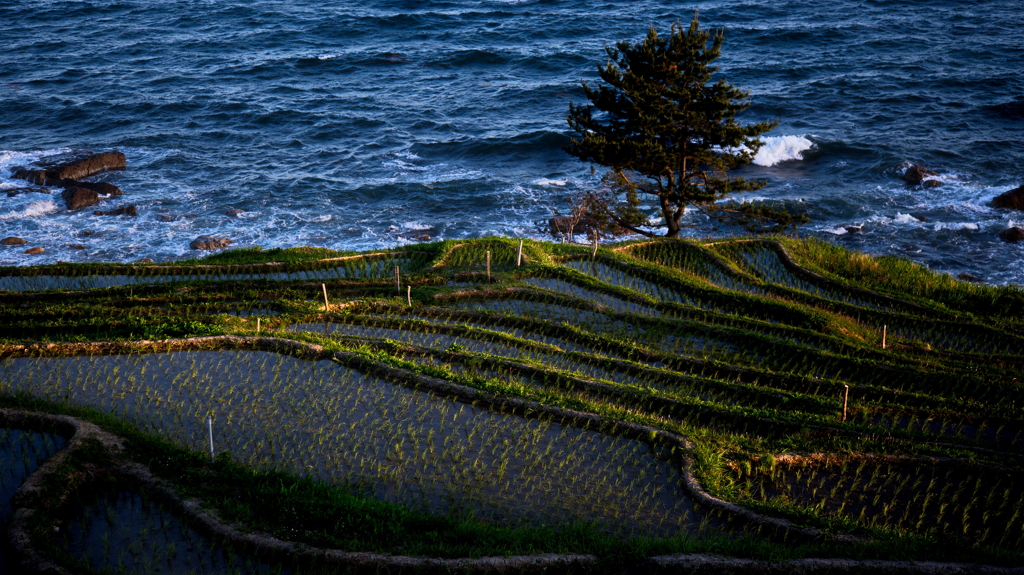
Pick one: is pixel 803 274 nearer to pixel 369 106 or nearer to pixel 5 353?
pixel 5 353

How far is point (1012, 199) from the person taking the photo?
24.6 metres

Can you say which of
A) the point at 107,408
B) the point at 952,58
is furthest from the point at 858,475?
the point at 952,58

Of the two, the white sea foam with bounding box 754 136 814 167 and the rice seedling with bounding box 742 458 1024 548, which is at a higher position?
the rice seedling with bounding box 742 458 1024 548

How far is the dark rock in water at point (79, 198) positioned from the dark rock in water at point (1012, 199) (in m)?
30.3

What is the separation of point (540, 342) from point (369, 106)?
26.0m

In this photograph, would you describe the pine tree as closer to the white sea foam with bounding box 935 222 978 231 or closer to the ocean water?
the ocean water

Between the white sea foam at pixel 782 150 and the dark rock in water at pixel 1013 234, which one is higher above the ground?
the white sea foam at pixel 782 150

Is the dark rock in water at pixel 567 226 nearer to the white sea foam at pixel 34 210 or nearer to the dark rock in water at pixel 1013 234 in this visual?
the dark rock in water at pixel 1013 234

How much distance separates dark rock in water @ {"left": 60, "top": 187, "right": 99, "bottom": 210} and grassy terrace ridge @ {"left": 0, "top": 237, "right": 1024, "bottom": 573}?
1165 centimetres

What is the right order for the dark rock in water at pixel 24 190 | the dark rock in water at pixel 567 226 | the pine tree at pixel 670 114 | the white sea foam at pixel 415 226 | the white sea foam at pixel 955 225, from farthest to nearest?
the dark rock in water at pixel 24 190, the white sea foam at pixel 415 226, the dark rock in water at pixel 567 226, the white sea foam at pixel 955 225, the pine tree at pixel 670 114

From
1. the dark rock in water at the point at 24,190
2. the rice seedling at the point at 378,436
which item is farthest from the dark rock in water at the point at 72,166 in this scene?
the rice seedling at the point at 378,436

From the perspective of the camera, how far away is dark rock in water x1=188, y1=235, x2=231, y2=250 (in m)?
22.6

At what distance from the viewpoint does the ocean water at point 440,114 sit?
24.8 meters

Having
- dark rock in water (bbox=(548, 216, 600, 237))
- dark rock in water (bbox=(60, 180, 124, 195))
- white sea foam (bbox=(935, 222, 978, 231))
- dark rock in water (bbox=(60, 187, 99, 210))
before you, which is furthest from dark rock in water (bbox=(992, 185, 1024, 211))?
dark rock in water (bbox=(60, 187, 99, 210))
